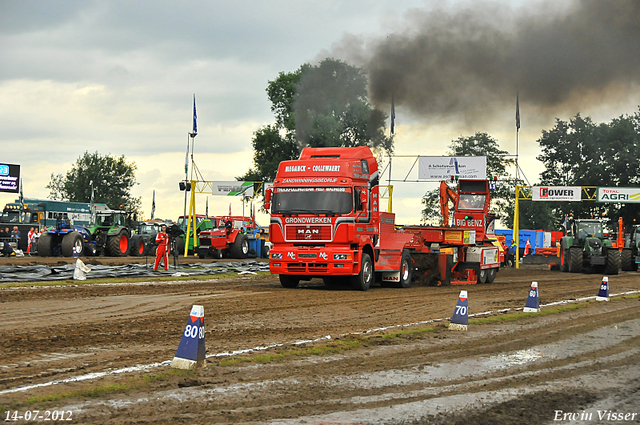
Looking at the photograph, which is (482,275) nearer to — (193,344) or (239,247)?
(239,247)

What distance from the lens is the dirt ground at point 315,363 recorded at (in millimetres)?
5898

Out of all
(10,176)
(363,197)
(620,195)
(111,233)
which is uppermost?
(10,176)

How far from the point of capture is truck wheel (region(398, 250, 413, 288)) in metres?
21.1

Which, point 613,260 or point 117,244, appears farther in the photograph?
point 117,244

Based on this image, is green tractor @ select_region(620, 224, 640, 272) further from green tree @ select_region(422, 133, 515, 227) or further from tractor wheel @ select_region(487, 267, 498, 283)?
green tree @ select_region(422, 133, 515, 227)

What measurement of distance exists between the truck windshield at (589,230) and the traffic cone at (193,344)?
104ft

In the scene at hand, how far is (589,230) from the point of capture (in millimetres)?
35750

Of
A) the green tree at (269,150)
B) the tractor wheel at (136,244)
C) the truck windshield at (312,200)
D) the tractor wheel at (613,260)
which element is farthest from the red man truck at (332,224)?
the green tree at (269,150)

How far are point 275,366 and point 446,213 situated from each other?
807 inches

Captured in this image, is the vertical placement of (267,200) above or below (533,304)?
above

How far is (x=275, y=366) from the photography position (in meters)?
7.80

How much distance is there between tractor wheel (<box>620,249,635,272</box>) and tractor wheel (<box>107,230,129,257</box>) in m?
24.5

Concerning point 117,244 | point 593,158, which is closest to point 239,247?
point 117,244

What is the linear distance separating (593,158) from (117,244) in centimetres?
5247
